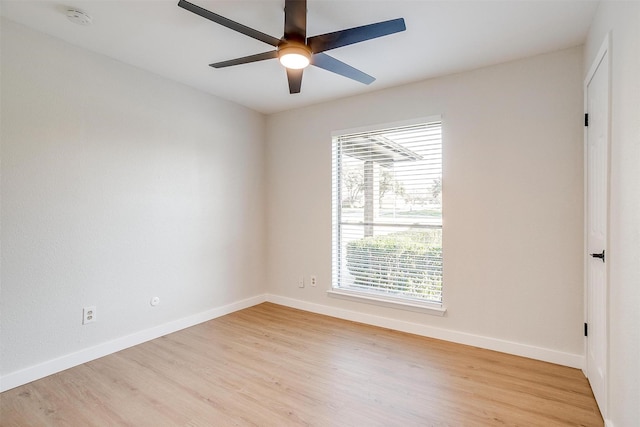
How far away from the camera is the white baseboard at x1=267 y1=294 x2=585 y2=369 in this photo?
8.32ft

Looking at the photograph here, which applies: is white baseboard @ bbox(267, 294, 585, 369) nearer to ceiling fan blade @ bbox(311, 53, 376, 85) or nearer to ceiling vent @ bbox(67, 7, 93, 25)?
ceiling fan blade @ bbox(311, 53, 376, 85)

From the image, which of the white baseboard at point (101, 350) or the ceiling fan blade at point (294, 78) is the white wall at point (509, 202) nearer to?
the ceiling fan blade at point (294, 78)

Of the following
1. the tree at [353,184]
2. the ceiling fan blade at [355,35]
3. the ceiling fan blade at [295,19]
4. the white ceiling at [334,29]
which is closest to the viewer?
the ceiling fan blade at [295,19]

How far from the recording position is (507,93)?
9.05 ft

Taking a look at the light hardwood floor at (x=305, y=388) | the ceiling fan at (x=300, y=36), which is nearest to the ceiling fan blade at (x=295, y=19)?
the ceiling fan at (x=300, y=36)

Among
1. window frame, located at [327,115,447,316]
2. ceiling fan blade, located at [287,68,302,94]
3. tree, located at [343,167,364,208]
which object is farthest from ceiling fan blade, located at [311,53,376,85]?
tree, located at [343,167,364,208]

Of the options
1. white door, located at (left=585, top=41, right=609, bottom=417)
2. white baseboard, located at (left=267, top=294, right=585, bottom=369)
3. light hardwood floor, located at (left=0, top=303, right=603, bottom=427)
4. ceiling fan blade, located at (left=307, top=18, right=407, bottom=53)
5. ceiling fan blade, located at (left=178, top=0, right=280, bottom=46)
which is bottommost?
light hardwood floor, located at (left=0, top=303, right=603, bottom=427)

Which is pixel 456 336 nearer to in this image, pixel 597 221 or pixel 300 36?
pixel 597 221

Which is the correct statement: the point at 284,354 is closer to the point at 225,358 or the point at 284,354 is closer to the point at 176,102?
the point at 225,358

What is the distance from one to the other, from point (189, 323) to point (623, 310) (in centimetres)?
349

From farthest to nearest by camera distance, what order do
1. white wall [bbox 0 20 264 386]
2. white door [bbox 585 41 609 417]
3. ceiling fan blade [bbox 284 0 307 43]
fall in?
white wall [bbox 0 20 264 386], white door [bbox 585 41 609 417], ceiling fan blade [bbox 284 0 307 43]

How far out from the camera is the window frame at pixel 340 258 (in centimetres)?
313

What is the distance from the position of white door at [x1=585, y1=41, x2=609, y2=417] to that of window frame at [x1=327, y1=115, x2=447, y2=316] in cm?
110

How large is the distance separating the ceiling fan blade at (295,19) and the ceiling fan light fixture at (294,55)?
4 cm
